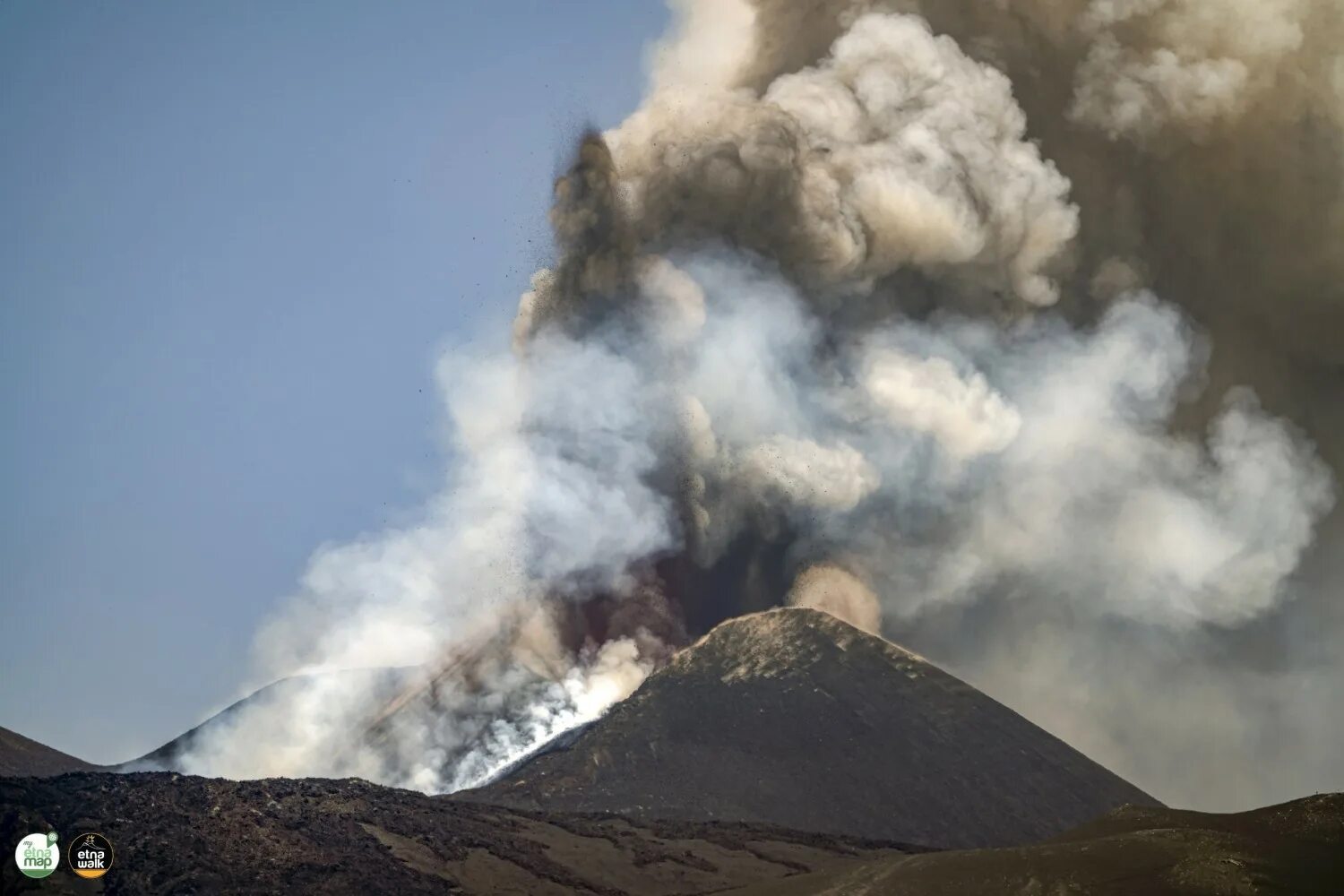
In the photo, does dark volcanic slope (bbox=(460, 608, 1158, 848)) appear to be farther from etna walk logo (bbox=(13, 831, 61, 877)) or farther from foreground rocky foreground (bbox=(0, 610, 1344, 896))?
etna walk logo (bbox=(13, 831, 61, 877))

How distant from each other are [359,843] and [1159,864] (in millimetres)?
33235

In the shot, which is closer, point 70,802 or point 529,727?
point 70,802

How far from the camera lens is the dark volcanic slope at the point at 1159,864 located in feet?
176

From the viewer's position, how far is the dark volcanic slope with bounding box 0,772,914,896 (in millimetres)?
64688

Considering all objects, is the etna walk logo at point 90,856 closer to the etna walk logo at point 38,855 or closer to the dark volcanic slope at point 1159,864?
the etna walk logo at point 38,855

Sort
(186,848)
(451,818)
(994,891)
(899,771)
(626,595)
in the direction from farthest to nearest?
(626,595), (899,771), (451,818), (186,848), (994,891)

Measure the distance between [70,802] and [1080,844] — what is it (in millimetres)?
40026

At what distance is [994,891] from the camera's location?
56031 millimetres

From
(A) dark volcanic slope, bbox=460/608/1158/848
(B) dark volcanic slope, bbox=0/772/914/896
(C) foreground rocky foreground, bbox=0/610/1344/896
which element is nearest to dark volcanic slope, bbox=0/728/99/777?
(C) foreground rocky foreground, bbox=0/610/1344/896

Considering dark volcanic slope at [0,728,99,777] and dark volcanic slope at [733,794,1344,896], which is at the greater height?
dark volcanic slope at [0,728,99,777]

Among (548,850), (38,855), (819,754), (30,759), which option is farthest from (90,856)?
(819,754)

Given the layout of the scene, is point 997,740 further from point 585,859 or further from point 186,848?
point 186,848

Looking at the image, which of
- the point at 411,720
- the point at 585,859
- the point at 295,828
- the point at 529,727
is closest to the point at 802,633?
the point at 529,727

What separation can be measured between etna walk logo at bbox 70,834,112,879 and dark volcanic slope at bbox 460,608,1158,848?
25732 millimetres
